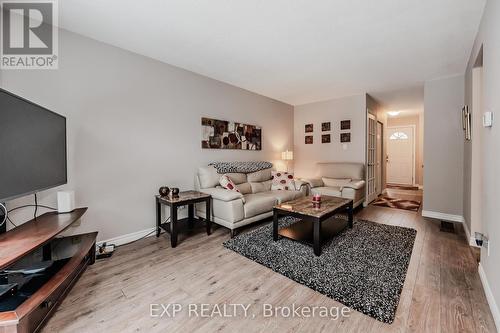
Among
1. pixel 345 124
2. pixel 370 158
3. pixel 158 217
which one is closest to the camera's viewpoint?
pixel 158 217

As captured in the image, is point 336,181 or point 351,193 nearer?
point 351,193

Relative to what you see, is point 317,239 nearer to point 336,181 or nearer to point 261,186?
point 261,186

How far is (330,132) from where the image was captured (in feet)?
16.1

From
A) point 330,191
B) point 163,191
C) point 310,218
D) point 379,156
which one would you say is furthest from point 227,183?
point 379,156

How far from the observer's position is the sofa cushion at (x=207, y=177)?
3.26 meters

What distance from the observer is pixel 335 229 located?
280 cm

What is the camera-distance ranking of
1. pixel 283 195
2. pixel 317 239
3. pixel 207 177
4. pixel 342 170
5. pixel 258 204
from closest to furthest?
1. pixel 317 239
2. pixel 258 204
3. pixel 207 177
4. pixel 283 195
5. pixel 342 170

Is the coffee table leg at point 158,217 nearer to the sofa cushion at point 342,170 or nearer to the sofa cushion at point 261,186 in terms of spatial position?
the sofa cushion at point 261,186

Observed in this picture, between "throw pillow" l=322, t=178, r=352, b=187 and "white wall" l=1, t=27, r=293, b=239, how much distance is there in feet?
7.94

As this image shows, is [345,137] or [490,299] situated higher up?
[345,137]

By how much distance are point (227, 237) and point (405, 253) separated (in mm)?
2025

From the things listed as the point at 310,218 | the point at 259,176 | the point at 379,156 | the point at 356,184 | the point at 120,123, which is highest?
the point at 120,123

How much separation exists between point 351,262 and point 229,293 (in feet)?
4.00

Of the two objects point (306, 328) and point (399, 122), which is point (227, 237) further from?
point (399, 122)
